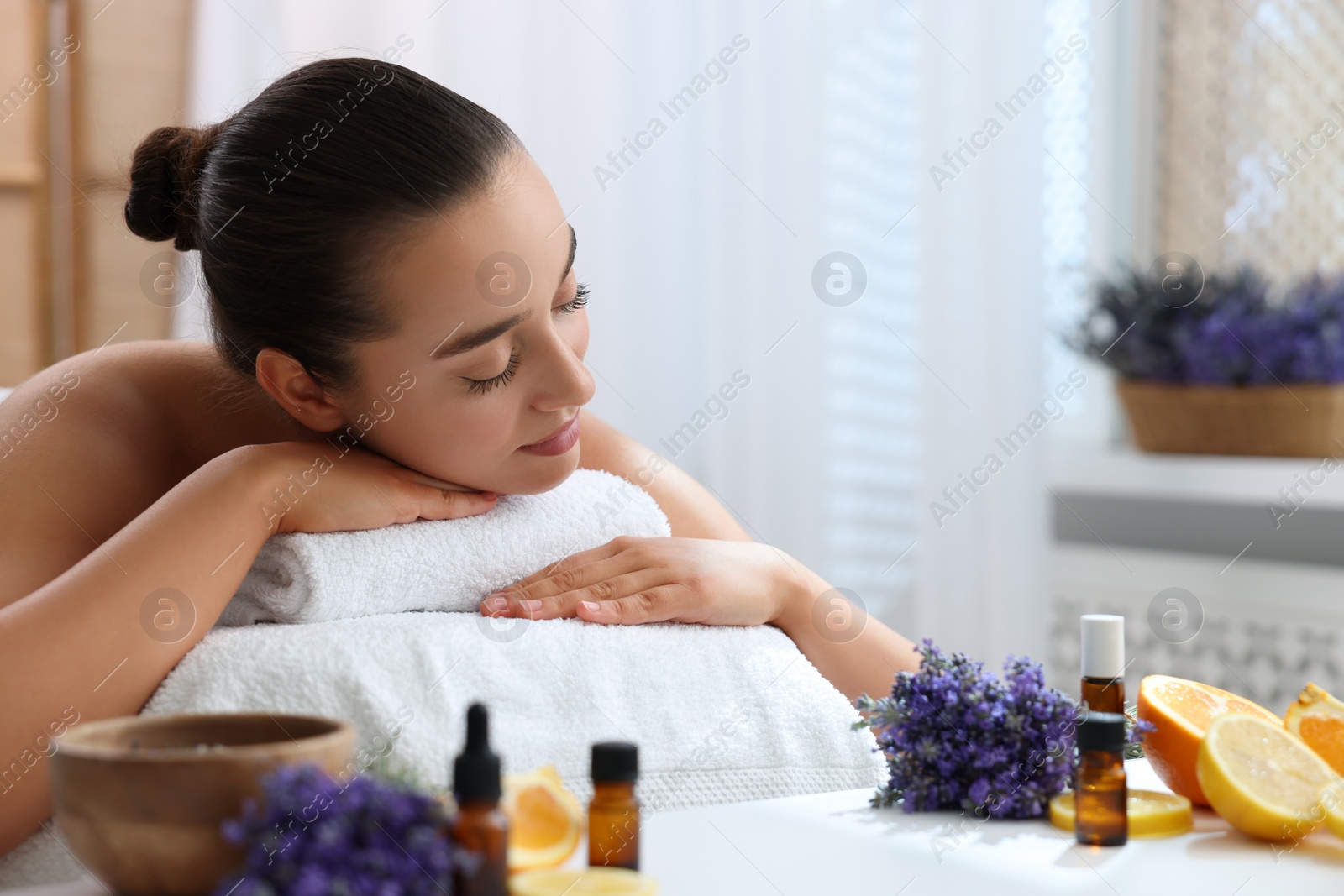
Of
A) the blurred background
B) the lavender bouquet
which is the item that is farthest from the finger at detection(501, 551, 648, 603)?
the lavender bouquet

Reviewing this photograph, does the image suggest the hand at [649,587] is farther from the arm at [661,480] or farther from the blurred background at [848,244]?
the blurred background at [848,244]

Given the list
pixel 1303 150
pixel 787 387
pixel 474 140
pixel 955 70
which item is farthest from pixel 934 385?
pixel 474 140

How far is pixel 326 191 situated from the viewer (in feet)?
2.90

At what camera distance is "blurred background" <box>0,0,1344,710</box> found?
1.81 meters

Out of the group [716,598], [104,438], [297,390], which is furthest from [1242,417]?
[104,438]

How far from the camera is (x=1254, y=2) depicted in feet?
8.11

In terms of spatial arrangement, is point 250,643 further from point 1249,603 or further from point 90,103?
point 1249,603

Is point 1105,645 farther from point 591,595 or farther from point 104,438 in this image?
point 104,438

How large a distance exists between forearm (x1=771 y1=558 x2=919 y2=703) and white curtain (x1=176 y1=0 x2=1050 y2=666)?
0.93 m

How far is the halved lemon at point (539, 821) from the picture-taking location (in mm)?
567

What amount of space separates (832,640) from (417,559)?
374 millimetres

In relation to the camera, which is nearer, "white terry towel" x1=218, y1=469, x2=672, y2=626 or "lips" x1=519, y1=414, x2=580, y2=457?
"white terry towel" x1=218, y1=469, x2=672, y2=626

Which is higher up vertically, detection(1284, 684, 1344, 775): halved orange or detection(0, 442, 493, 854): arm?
detection(0, 442, 493, 854): arm

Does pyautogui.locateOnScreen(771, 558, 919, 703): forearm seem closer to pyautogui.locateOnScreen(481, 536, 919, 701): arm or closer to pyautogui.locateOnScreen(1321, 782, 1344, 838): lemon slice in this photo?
pyautogui.locateOnScreen(481, 536, 919, 701): arm
